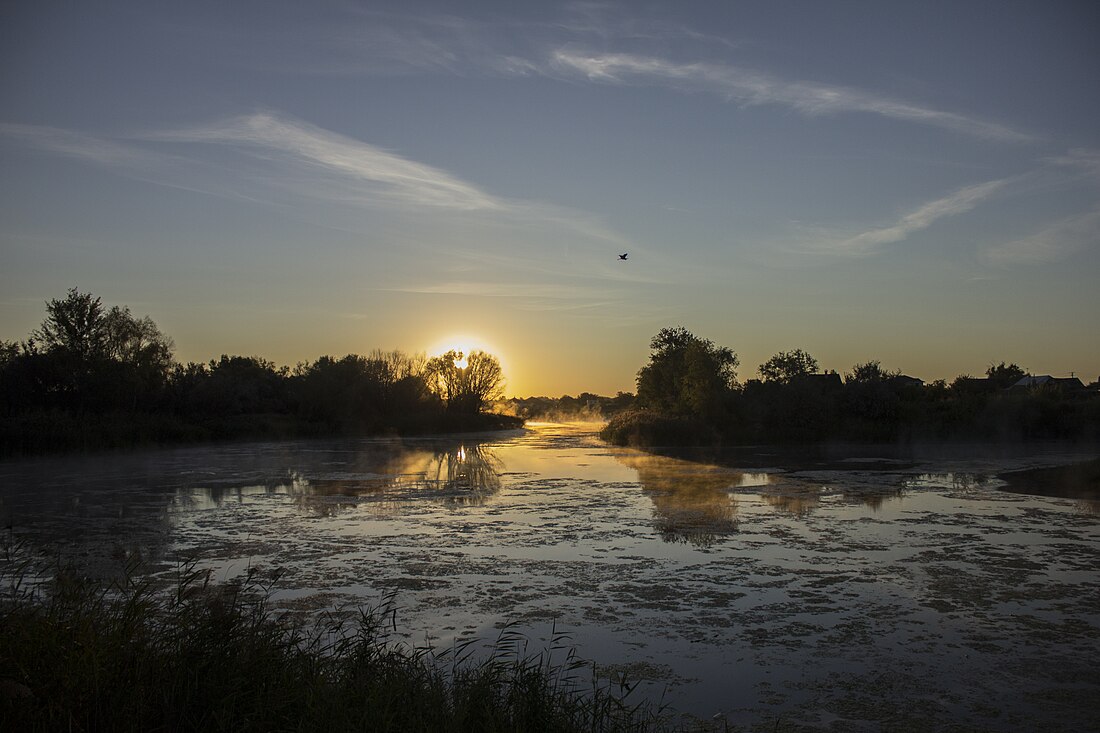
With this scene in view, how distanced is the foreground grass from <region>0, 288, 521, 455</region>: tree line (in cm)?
2677

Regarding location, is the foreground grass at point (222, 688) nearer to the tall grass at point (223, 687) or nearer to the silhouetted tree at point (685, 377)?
the tall grass at point (223, 687)

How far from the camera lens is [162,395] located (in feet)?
123

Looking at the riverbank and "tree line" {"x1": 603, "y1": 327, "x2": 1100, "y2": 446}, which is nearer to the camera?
the riverbank

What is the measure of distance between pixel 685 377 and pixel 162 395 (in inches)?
1075

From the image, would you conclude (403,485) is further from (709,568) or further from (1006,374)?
(1006,374)

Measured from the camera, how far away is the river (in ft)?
18.4

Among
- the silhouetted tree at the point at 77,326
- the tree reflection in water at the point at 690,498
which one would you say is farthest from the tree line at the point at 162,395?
→ the tree reflection in water at the point at 690,498

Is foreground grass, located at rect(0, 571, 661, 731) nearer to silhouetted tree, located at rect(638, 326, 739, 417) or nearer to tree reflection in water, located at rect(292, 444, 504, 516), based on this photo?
A: tree reflection in water, located at rect(292, 444, 504, 516)

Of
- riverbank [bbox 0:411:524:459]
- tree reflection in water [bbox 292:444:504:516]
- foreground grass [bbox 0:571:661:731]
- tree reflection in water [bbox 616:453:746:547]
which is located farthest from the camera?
riverbank [bbox 0:411:524:459]

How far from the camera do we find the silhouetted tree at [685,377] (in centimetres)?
4172

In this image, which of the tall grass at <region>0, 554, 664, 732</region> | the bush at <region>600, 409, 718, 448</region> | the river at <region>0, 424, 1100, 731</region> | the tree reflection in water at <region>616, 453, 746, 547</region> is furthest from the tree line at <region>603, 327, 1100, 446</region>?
the tall grass at <region>0, 554, 664, 732</region>

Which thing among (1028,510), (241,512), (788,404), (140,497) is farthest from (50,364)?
(1028,510)

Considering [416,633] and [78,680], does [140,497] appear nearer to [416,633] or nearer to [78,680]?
[416,633]

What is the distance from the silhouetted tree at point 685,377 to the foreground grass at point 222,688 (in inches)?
1453
